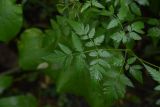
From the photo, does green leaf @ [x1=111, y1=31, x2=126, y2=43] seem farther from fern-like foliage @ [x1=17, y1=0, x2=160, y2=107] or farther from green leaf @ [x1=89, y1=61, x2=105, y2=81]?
green leaf @ [x1=89, y1=61, x2=105, y2=81]

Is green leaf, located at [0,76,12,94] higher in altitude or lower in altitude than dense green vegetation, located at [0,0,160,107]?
lower

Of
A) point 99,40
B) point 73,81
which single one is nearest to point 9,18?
point 73,81

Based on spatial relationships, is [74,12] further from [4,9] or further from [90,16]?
[4,9]

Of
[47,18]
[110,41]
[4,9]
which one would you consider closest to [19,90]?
[47,18]

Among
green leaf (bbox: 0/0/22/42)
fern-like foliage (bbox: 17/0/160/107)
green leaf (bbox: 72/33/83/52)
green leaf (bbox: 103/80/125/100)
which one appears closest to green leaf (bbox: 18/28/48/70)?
green leaf (bbox: 0/0/22/42)

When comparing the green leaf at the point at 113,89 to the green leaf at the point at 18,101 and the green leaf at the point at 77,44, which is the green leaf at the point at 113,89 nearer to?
the green leaf at the point at 77,44

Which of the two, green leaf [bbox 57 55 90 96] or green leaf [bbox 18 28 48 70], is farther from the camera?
green leaf [bbox 18 28 48 70]

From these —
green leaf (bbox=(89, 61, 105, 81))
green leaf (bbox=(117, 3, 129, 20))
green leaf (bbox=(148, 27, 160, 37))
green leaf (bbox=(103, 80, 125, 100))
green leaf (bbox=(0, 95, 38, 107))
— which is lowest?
green leaf (bbox=(0, 95, 38, 107))

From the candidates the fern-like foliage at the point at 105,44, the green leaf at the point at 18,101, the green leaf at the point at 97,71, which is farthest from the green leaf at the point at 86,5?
the green leaf at the point at 18,101
